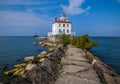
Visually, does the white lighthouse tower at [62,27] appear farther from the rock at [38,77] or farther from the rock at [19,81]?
the rock at [19,81]

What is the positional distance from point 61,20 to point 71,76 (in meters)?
59.1

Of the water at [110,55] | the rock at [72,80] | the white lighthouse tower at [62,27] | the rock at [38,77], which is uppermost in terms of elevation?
the white lighthouse tower at [62,27]

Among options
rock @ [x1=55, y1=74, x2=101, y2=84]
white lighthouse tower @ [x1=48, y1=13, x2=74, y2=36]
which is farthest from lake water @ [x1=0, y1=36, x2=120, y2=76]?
rock @ [x1=55, y1=74, x2=101, y2=84]

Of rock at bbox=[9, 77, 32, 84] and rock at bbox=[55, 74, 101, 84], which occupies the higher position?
rock at bbox=[9, 77, 32, 84]

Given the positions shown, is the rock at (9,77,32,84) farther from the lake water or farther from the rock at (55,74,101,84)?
the lake water

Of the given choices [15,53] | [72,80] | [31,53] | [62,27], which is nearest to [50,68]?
Answer: [72,80]

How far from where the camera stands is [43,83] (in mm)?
11055

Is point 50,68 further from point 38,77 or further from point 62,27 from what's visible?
point 62,27

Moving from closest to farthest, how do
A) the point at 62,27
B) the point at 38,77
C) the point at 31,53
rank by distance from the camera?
the point at 38,77, the point at 31,53, the point at 62,27

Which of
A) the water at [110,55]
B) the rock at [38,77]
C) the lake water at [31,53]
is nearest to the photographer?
the rock at [38,77]

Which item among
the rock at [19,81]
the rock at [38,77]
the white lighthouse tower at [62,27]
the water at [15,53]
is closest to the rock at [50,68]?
the rock at [38,77]

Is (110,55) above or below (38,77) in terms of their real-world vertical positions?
below

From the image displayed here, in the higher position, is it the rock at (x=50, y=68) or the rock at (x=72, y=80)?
the rock at (x=50, y=68)

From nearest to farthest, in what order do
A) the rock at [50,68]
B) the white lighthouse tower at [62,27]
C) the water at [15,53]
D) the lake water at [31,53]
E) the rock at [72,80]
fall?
1. the rock at [72,80]
2. the rock at [50,68]
3. the lake water at [31,53]
4. the water at [15,53]
5. the white lighthouse tower at [62,27]
